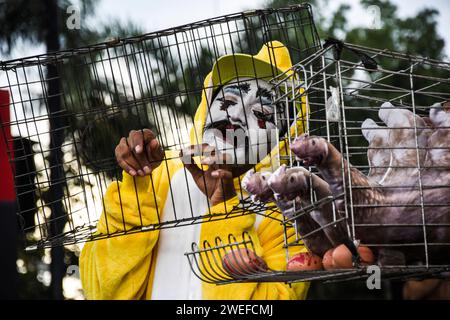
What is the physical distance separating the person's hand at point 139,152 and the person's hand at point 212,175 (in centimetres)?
8

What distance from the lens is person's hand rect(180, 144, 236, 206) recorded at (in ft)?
7.01

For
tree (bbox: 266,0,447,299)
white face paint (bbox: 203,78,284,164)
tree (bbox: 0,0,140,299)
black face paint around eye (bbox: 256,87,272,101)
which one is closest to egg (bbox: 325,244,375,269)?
white face paint (bbox: 203,78,284,164)

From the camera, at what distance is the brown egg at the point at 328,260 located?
5.69 feet

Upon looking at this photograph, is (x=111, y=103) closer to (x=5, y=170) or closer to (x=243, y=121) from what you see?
→ (x=243, y=121)

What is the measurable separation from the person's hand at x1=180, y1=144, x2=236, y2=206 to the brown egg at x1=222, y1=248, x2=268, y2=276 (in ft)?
0.86

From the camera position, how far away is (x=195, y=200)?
249 centimetres

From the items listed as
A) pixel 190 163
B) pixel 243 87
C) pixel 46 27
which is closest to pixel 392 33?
pixel 46 27

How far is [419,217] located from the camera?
1708 millimetres

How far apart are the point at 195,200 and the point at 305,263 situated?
0.71 meters

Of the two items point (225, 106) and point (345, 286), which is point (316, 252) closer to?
point (225, 106)

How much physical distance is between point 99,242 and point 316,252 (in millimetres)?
830

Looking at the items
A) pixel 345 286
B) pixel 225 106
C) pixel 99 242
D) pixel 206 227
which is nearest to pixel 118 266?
pixel 99 242
